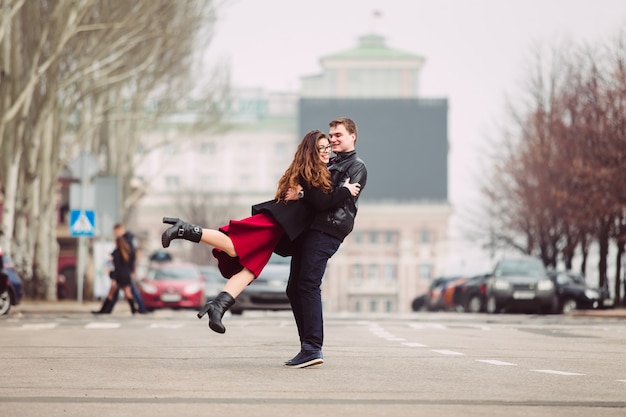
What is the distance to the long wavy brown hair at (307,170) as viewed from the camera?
39.3 feet

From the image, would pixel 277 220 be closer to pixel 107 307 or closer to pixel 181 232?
pixel 181 232

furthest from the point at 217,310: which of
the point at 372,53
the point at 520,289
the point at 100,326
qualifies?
the point at 372,53

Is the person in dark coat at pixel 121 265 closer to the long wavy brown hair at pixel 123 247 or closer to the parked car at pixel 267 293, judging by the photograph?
the long wavy brown hair at pixel 123 247

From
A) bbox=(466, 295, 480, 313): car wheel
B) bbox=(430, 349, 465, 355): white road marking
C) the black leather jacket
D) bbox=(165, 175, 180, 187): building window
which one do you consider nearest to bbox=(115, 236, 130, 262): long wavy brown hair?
bbox=(430, 349, 465, 355): white road marking

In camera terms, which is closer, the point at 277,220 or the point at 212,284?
the point at 277,220

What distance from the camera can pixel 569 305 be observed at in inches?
1826

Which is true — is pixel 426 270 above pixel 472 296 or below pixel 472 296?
above

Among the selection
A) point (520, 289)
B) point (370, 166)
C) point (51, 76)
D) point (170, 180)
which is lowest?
point (520, 289)

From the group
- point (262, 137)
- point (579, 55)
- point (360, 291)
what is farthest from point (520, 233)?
point (262, 137)

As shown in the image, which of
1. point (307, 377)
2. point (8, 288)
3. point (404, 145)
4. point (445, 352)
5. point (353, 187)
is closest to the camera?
point (307, 377)

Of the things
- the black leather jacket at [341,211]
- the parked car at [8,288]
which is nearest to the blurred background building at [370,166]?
the parked car at [8,288]

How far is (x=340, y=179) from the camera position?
12312mm

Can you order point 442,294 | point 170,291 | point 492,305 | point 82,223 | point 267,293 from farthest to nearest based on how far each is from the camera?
point 442,294 < point 170,291 < point 492,305 < point 82,223 < point 267,293

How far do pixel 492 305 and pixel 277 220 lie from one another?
Answer: 29636 millimetres
